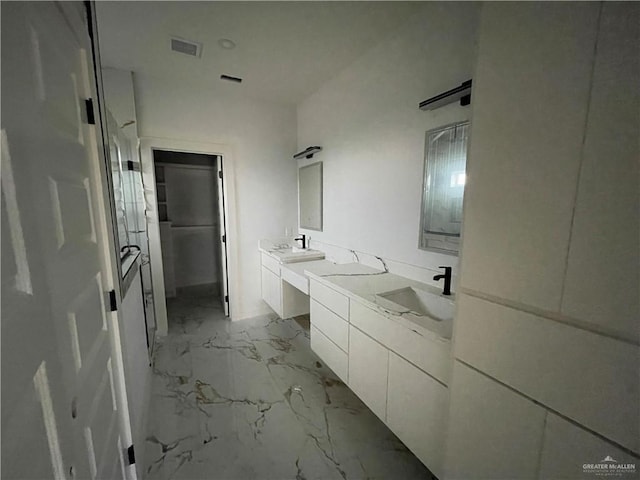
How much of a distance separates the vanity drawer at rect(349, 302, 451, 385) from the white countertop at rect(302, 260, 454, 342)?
0.03 m

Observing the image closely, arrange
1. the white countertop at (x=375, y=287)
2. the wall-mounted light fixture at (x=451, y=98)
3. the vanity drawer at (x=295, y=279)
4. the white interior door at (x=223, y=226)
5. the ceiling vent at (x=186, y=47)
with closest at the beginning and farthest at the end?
the white countertop at (x=375, y=287), the wall-mounted light fixture at (x=451, y=98), the ceiling vent at (x=186, y=47), the vanity drawer at (x=295, y=279), the white interior door at (x=223, y=226)

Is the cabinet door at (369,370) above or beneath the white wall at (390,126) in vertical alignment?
beneath

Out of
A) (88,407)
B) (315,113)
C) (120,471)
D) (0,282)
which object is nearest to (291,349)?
(120,471)

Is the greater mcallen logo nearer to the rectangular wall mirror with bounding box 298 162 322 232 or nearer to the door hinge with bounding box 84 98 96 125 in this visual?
the door hinge with bounding box 84 98 96 125

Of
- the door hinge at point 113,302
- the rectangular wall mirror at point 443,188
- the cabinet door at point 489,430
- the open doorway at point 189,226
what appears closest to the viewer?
the cabinet door at point 489,430

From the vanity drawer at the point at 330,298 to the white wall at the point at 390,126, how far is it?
1.84ft

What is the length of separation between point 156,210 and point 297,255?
5.23 ft

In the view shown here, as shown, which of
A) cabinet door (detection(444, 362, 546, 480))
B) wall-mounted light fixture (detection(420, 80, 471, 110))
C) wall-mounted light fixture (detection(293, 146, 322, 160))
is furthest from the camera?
wall-mounted light fixture (detection(293, 146, 322, 160))

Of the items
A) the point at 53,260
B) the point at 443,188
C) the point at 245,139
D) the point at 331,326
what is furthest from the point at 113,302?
the point at 245,139

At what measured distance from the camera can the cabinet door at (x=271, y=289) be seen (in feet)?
9.41

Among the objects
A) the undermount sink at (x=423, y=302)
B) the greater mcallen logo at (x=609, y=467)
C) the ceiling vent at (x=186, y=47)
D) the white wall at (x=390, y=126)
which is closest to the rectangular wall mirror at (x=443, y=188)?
the white wall at (x=390, y=126)

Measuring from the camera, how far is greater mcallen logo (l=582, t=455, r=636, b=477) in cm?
63

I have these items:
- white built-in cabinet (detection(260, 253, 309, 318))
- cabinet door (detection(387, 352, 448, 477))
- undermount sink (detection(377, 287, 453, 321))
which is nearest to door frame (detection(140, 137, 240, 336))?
white built-in cabinet (detection(260, 253, 309, 318))

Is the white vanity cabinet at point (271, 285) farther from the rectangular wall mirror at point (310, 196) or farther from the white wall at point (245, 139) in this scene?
the rectangular wall mirror at point (310, 196)
